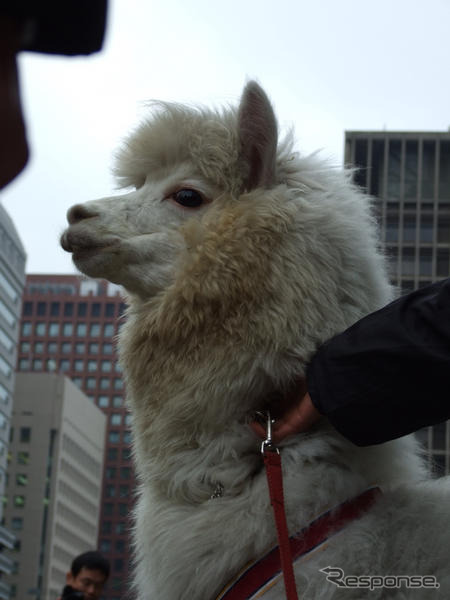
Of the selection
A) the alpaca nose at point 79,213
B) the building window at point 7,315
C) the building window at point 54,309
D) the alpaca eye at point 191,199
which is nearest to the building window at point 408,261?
the building window at point 7,315

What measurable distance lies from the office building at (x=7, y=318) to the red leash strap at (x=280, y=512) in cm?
8024

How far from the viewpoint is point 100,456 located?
127625 mm

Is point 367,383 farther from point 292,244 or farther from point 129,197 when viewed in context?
point 129,197

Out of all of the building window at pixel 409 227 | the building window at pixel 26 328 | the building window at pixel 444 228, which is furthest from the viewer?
the building window at pixel 26 328

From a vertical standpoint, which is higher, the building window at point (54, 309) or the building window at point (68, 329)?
the building window at point (54, 309)

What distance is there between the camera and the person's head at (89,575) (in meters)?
6.64

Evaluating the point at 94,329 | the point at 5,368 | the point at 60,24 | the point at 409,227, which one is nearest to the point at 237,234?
the point at 60,24

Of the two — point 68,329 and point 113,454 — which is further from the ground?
point 68,329

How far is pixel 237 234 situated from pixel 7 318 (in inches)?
3332

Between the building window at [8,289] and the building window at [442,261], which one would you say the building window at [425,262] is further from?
the building window at [8,289]

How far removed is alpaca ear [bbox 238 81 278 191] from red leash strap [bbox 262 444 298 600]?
1.05 meters

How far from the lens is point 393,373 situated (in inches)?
93.8

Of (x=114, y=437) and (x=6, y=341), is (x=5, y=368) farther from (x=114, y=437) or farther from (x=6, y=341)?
(x=114, y=437)

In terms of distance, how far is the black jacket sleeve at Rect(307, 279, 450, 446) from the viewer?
7.75ft
